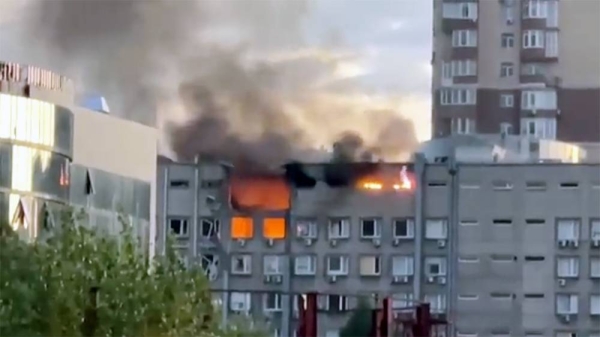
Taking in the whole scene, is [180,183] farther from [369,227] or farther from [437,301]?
[437,301]

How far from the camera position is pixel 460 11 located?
443ft

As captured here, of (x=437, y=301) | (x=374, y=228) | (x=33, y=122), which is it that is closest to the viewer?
(x=33, y=122)

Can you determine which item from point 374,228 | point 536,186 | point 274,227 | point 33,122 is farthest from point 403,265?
point 33,122

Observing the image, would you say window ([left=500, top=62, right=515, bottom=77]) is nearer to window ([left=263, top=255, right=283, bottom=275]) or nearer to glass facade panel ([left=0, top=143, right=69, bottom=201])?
window ([left=263, top=255, right=283, bottom=275])

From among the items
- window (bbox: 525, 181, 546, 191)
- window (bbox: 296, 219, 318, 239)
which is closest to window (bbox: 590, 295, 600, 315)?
window (bbox: 525, 181, 546, 191)

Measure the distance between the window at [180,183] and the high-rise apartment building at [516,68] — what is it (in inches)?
961

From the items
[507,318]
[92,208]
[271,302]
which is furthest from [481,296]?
[92,208]

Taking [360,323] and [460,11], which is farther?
[460,11]

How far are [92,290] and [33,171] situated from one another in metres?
26.0

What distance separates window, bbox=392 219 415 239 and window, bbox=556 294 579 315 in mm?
6807

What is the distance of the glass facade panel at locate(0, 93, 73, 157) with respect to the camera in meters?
72.6

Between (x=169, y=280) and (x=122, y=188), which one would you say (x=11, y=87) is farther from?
(x=169, y=280)

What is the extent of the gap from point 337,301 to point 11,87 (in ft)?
95.8

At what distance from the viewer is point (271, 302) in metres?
113
